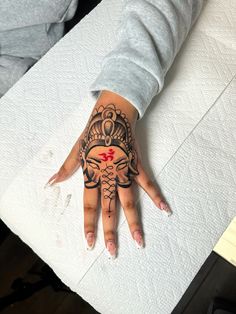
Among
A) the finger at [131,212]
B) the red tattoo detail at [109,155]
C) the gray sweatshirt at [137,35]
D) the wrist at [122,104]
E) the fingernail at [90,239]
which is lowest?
the fingernail at [90,239]

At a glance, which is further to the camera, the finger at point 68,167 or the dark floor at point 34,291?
the dark floor at point 34,291

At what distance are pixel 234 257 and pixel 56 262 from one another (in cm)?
32

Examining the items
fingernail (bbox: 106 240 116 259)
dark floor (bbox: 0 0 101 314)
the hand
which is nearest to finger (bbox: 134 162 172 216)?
the hand

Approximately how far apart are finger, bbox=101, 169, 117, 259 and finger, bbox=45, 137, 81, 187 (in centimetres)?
6

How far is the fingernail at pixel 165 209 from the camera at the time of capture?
2.29 feet

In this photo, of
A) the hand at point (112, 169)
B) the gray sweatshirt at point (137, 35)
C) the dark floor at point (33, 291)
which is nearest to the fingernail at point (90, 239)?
the hand at point (112, 169)

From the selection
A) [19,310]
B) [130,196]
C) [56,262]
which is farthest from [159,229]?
[19,310]

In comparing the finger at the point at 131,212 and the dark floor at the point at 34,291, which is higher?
the finger at the point at 131,212

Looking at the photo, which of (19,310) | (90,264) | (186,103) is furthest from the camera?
(19,310)

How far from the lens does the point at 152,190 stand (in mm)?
702

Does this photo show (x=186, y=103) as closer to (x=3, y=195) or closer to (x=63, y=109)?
(x=63, y=109)

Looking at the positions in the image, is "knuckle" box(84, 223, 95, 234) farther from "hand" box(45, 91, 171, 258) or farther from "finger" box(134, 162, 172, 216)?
"finger" box(134, 162, 172, 216)

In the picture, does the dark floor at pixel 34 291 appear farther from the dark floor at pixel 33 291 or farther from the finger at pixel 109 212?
the finger at pixel 109 212

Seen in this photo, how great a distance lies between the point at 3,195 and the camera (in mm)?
766
